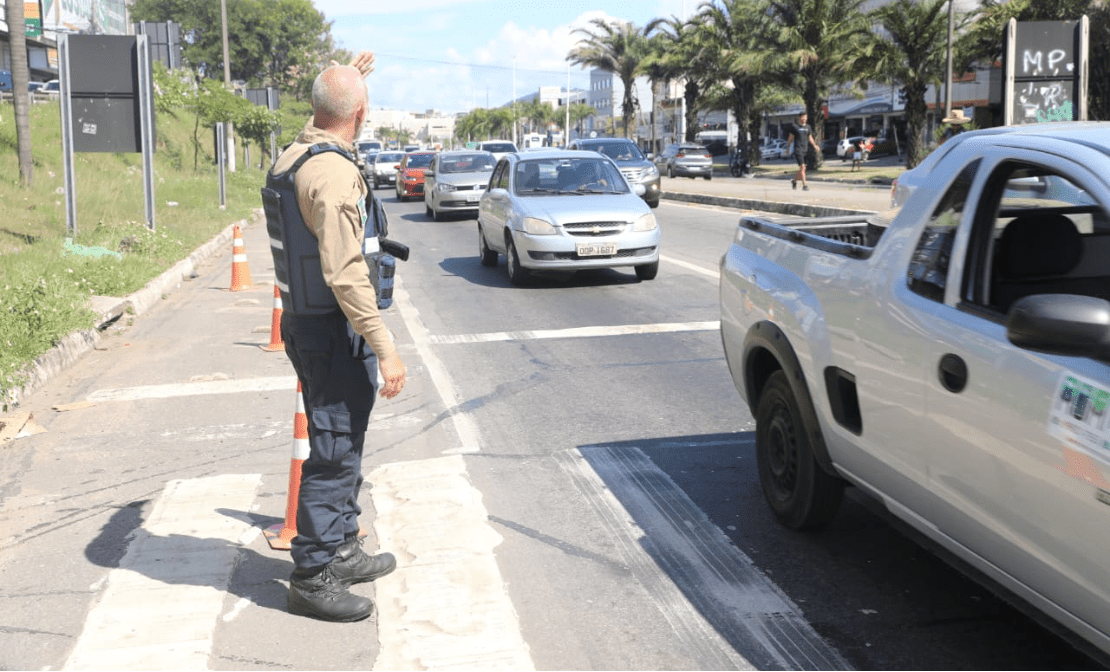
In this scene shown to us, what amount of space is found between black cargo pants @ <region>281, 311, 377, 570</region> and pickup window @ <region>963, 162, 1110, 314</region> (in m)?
2.02

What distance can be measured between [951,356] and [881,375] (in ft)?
1.49

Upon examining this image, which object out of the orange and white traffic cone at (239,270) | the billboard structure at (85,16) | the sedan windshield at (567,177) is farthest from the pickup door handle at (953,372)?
the billboard structure at (85,16)

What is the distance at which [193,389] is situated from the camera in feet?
26.3

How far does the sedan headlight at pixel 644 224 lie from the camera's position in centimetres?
1293

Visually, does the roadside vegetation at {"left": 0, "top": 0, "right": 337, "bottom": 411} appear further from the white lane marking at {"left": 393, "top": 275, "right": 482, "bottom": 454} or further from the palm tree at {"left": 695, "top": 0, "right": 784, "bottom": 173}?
the palm tree at {"left": 695, "top": 0, "right": 784, "bottom": 173}

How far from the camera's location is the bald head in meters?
3.85

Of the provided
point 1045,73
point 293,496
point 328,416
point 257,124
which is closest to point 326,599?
point 328,416

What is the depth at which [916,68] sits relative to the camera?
39594 mm

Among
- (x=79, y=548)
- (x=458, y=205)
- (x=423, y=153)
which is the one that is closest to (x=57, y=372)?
(x=79, y=548)

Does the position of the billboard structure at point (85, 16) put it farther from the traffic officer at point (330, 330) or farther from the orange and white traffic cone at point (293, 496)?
the traffic officer at point (330, 330)

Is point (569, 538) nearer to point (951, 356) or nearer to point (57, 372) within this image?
Answer: point (951, 356)

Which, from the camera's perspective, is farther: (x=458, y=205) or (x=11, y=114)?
(x=11, y=114)

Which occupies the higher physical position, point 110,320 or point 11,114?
point 11,114

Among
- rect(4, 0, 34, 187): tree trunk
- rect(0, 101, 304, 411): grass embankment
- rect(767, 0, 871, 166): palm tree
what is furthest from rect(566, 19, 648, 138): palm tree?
rect(4, 0, 34, 187): tree trunk
